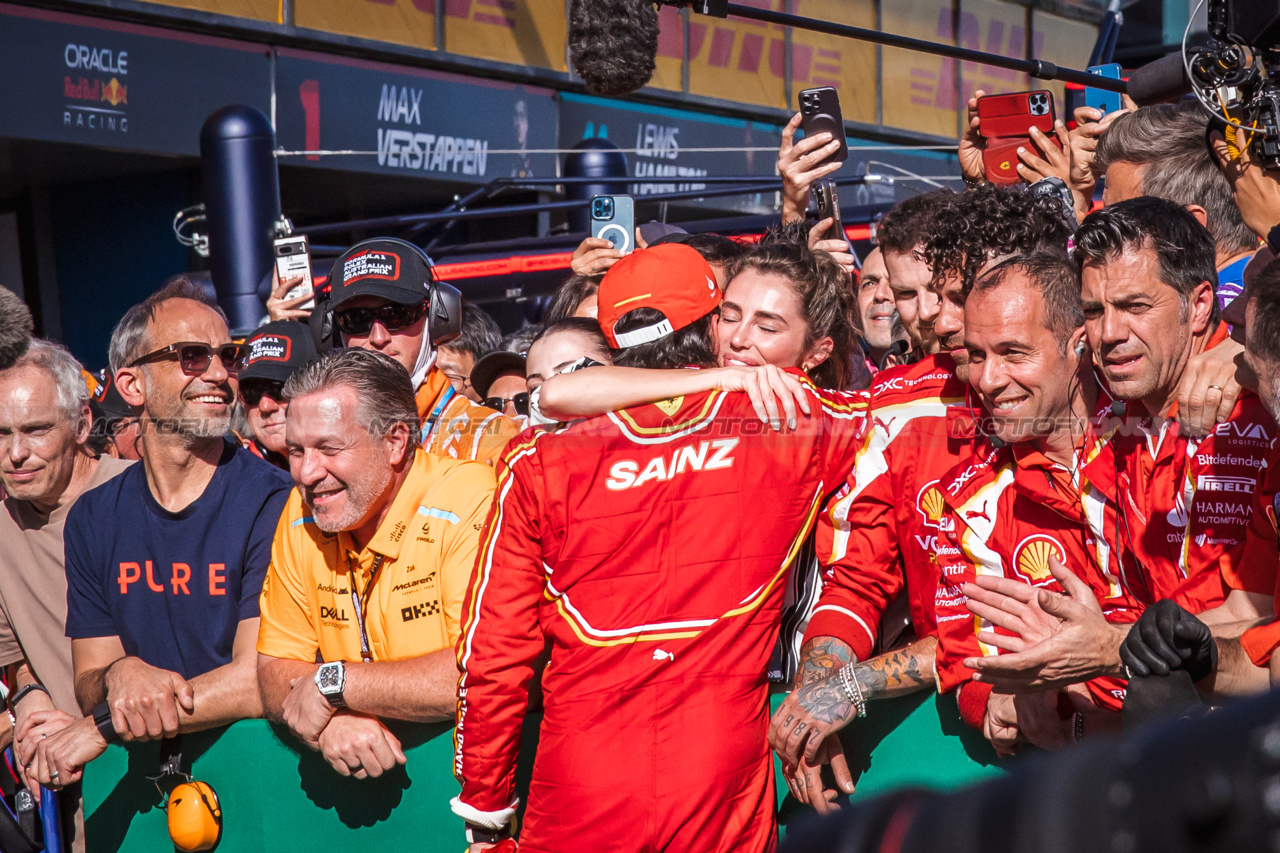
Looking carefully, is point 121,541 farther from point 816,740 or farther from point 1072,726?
point 1072,726

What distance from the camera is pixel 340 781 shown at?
341 centimetres

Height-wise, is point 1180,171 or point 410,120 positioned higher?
point 410,120

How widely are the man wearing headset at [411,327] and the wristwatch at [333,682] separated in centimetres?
116

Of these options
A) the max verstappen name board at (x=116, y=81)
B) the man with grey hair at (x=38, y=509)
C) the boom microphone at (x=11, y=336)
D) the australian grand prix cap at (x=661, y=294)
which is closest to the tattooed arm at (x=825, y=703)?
the australian grand prix cap at (x=661, y=294)

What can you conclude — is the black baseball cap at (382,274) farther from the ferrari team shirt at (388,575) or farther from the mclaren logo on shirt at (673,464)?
the mclaren logo on shirt at (673,464)

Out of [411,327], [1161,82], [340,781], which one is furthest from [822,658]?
[411,327]

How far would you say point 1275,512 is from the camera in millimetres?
2432

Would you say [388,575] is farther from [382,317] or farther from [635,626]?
[382,317]

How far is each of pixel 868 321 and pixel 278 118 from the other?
720cm

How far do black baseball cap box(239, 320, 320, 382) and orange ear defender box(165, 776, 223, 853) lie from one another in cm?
149

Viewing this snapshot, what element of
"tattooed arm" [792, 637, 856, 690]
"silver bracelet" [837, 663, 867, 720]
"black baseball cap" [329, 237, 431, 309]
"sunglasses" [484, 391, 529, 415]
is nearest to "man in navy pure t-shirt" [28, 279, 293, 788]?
"black baseball cap" [329, 237, 431, 309]

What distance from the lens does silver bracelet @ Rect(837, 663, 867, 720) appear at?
2.84m

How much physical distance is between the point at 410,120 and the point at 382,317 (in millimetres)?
7457

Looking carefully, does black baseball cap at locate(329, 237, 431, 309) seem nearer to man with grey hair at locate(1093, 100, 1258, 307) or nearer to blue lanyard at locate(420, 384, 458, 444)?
blue lanyard at locate(420, 384, 458, 444)
